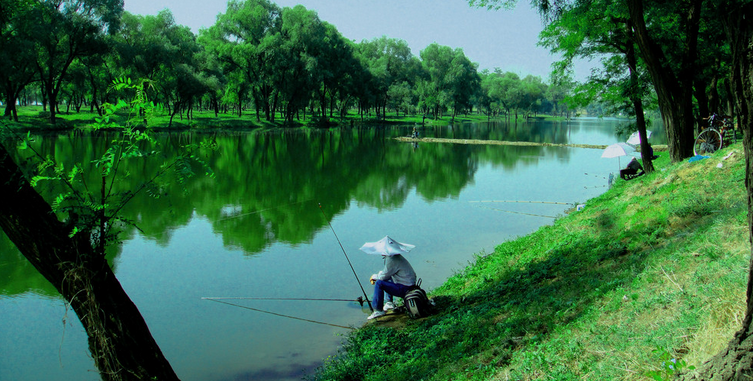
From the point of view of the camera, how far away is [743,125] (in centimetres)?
331

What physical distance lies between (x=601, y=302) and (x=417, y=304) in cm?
307

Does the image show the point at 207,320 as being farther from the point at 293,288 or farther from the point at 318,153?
the point at 318,153

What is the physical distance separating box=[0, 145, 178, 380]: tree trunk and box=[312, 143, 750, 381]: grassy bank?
8.18ft

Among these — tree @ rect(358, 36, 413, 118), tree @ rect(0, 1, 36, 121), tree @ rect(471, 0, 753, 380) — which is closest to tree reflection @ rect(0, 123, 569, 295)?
tree @ rect(471, 0, 753, 380)

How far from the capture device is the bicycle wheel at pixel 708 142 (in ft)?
46.1

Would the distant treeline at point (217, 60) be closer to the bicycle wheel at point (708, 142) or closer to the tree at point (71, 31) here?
the tree at point (71, 31)

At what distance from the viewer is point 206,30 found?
222 ft

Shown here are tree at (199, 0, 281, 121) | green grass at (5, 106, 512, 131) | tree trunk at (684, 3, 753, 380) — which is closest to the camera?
tree trunk at (684, 3, 753, 380)

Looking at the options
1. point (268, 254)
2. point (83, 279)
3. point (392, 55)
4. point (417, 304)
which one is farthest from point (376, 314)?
point (392, 55)

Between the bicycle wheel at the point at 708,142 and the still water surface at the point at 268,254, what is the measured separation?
457cm

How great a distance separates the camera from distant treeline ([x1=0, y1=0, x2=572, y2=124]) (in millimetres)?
43094

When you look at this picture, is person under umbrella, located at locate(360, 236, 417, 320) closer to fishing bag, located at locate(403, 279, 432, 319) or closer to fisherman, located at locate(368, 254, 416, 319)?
fisherman, located at locate(368, 254, 416, 319)

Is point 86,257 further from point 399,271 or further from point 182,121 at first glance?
point 182,121

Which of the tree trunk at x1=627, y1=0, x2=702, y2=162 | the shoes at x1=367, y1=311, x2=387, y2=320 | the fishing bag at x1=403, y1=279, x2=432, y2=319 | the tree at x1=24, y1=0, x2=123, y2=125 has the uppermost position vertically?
the tree at x1=24, y1=0, x2=123, y2=125
